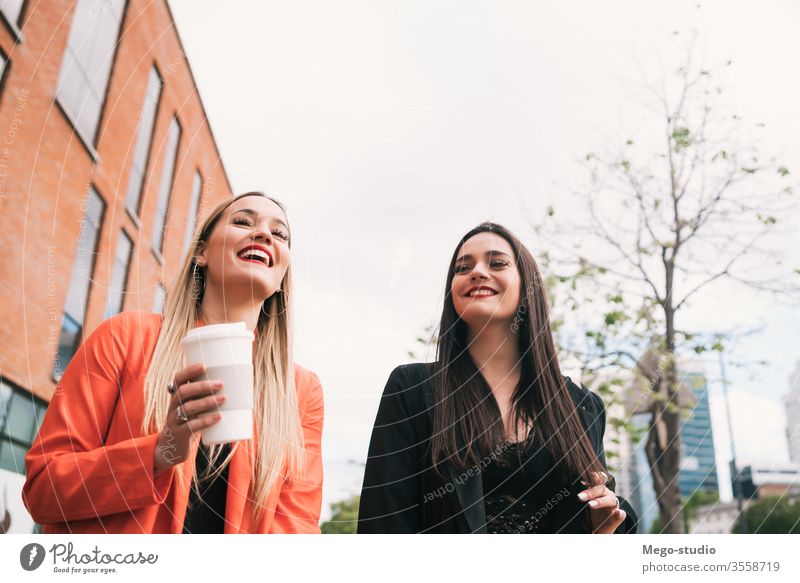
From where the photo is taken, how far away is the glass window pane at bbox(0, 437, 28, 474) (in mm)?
3379

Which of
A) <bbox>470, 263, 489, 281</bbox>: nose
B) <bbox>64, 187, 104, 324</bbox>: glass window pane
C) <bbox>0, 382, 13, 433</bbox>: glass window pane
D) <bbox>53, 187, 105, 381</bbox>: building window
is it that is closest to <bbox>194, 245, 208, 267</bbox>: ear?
<bbox>470, 263, 489, 281</bbox>: nose

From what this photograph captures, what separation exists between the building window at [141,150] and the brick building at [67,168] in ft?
0.06

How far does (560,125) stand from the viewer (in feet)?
6.51

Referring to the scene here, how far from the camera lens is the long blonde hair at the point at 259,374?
1.40 meters

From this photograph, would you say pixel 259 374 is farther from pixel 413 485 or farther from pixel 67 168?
pixel 67 168

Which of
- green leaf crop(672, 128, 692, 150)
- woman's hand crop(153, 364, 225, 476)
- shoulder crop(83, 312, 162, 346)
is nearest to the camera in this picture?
woman's hand crop(153, 364, 225, 476)

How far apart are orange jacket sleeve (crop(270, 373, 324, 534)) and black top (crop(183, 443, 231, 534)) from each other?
126 millimetres

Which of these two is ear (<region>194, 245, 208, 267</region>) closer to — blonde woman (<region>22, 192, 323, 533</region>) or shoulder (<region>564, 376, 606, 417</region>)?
blonde woman (<region>22, 192, 323, 533</region>)

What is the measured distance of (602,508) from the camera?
1.55 m

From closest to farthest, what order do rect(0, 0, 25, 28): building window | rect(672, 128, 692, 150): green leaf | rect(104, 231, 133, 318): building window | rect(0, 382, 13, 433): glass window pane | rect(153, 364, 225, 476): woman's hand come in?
rect(153, 364, 225, 476): woman's hand
rect(672, 128, 692, 150): green leaf
rect(0, 0, 25, 28): building window
rect(0, 382, 13, 433): glass window pane
rect(104, 231, 133, 318): building window

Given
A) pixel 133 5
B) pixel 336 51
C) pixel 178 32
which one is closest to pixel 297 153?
pixel 336 51

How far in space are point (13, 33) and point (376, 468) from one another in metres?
3.07

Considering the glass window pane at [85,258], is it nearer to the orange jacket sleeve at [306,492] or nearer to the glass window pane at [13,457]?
the glass window pane at [13,457]

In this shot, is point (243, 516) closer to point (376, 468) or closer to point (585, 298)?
point (376, 468)
